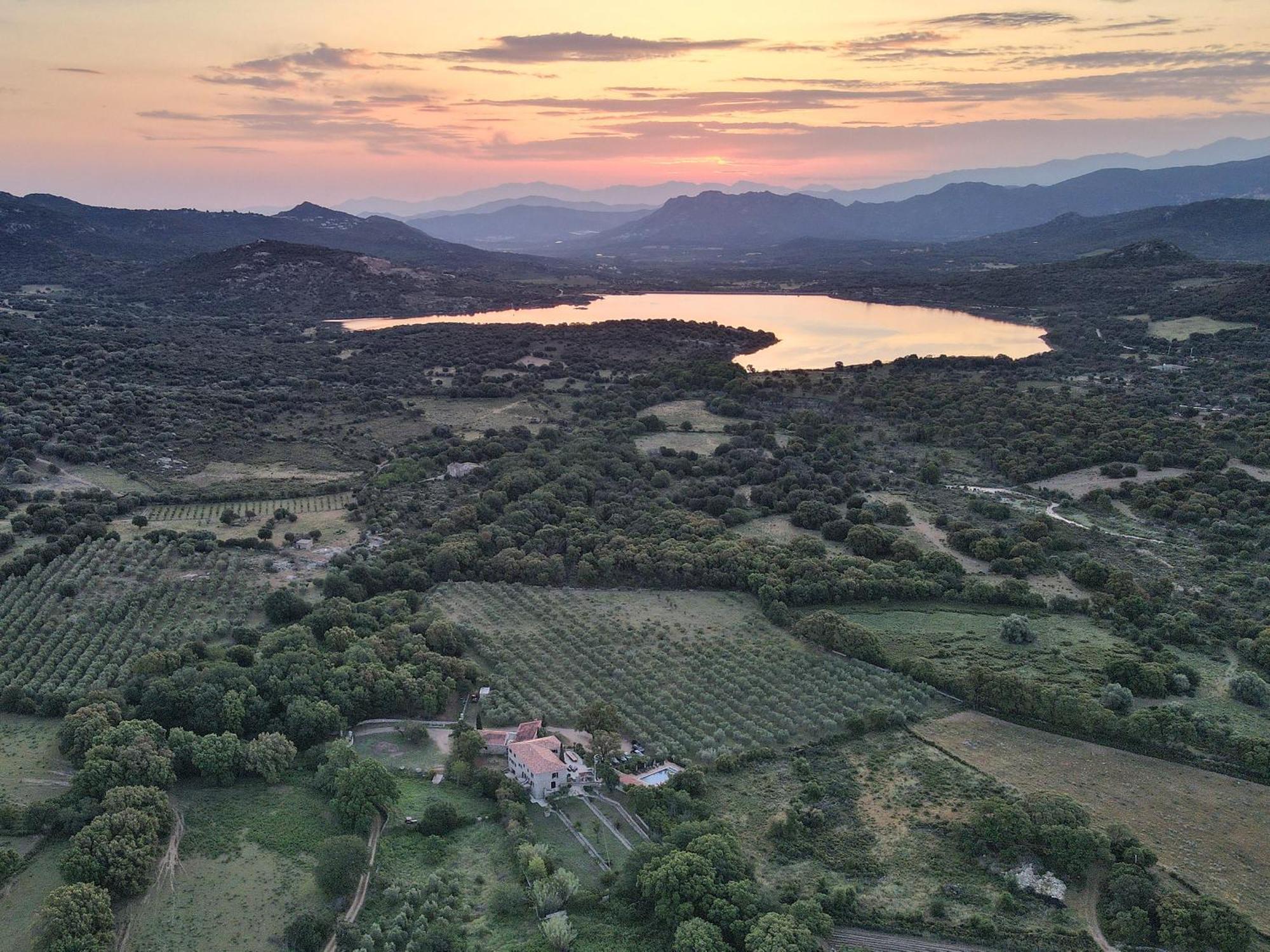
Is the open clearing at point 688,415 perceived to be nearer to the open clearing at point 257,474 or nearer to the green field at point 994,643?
the open clearing at point 257,474

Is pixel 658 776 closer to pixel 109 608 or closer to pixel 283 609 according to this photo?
pixel 283 609

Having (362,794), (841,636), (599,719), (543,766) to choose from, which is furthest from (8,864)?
(841,636)

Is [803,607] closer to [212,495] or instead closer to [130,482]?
[212,495]

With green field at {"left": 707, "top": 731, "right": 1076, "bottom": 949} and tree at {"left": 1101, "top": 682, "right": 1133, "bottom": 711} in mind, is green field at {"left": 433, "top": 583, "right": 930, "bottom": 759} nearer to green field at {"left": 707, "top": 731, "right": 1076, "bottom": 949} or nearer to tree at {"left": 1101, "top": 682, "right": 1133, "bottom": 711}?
green field at {"left": 707, "top": 731, "right": 1076, "bottom": 949}

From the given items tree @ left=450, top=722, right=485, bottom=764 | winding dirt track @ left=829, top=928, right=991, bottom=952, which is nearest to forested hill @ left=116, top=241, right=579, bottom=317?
tree @ left=450, top=722, right=485, bottom=764

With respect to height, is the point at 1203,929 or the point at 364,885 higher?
the point at 364,885
